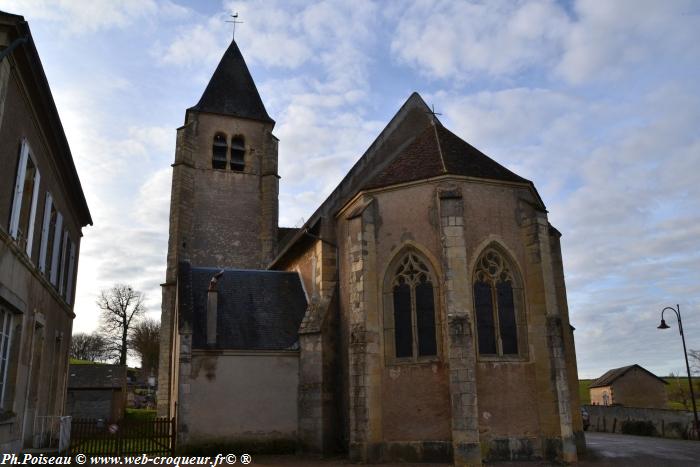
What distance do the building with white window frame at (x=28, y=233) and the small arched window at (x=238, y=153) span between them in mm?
15800

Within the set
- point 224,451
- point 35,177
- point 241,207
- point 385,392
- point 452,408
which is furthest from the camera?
point 241,207


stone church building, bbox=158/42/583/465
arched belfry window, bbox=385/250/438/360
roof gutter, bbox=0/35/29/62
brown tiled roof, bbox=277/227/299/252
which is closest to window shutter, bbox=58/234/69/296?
stone church building, bbox=158/42/583/465

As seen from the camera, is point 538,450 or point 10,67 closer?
point 10,67

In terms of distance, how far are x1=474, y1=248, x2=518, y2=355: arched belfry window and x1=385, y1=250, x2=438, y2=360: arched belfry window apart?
117 cm

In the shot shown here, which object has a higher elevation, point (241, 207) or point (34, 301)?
point (241, 207)

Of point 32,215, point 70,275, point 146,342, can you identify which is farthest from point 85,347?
point 32,215

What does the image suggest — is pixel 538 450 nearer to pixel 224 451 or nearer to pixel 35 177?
pixel 224 451

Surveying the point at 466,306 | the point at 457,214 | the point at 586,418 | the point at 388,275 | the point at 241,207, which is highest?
the point at 241,207

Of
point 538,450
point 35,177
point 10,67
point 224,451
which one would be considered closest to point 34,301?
point 35,177

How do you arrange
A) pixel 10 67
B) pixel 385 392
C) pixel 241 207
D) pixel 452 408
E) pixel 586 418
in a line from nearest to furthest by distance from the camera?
pixel 10 67 < pixel 452 408 < pixel 385 392 < pixel 586 418 < pixel 241 207

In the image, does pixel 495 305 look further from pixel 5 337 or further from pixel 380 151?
pixel 5 337

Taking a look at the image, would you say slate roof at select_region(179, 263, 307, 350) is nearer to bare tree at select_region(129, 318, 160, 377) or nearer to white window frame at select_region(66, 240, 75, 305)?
white window frame at select_region(66, 240, 75, 305)

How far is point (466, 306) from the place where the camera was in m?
13.8

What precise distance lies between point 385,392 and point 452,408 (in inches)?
74.2
